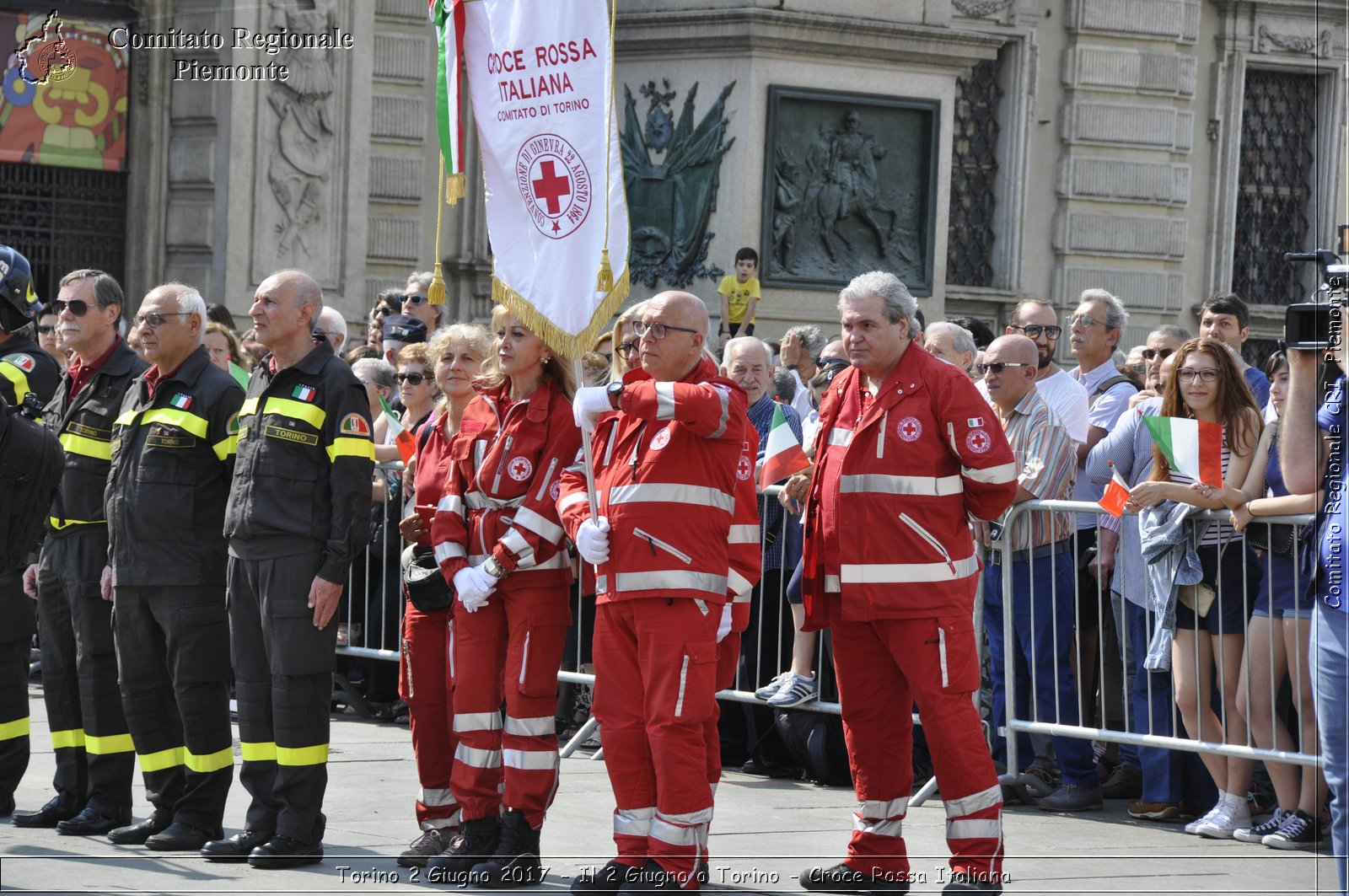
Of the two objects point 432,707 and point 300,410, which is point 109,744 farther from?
point 300,410

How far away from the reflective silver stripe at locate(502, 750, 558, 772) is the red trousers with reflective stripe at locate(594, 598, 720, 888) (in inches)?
12.5

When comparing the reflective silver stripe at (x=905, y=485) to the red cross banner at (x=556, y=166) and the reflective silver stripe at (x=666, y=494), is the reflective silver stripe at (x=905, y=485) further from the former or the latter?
the red cross banner at (x=556, y=166)

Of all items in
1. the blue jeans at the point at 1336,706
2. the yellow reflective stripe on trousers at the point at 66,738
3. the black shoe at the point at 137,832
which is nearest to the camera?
the blue jeans at the point at 1336,706

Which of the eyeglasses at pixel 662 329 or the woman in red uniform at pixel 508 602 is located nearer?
the eyeglasses at pixel 662 329

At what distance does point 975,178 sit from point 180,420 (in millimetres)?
16645

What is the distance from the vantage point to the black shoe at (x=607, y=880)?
654 cm

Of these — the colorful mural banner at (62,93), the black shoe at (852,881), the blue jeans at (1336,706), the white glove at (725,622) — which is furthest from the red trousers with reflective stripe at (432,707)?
the colorful mural banner at (62,93)

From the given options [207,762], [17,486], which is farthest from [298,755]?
[17,486]

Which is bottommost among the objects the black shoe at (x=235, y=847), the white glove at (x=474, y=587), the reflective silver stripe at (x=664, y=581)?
the black shoe at (x=235, y=847)

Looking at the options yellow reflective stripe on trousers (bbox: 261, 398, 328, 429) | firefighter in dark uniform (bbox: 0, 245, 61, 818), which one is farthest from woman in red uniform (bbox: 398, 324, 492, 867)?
firefighter in dark uniform (bbox: 0, 245, 61, 818)

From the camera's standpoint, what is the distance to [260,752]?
7.20 meters

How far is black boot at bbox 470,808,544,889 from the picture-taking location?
6.69 metres
